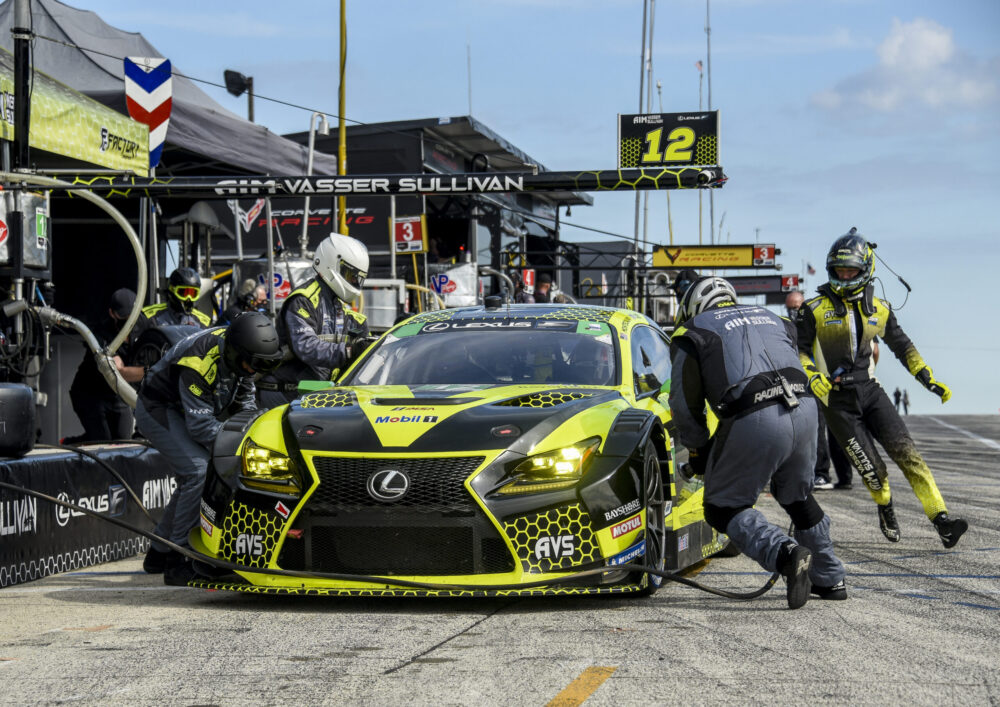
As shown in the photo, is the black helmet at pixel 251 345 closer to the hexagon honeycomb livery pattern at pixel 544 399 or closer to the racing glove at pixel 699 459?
the hexagon honeycomb livery pattern at pixel 544 399

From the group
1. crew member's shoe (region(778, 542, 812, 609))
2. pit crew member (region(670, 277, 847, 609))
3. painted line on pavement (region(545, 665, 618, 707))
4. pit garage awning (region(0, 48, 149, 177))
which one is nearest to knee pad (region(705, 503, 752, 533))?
pit crew member (region(670, 277, 847, 609))

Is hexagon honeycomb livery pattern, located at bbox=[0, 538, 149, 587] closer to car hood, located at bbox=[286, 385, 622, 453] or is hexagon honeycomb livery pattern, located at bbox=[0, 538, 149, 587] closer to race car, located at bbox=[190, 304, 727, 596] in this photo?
race car, located at bbox=[190, 304, 727, 596]

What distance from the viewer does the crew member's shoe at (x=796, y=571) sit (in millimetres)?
5617

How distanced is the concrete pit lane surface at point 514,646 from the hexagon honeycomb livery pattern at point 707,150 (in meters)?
18.4

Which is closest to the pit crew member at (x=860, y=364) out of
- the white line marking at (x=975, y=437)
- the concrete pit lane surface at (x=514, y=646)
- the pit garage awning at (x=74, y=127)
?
the concrete pit lane surface at (x=514, y=646)

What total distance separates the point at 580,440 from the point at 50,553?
3.50 meters

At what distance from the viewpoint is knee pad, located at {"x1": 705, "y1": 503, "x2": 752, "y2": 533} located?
5.98 meters

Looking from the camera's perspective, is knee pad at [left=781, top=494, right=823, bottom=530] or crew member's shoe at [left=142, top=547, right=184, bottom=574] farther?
crew member's shoe at [left=142, top=547, right=184, bottom=574]

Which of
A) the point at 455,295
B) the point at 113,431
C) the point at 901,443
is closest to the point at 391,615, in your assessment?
the point at 901,443

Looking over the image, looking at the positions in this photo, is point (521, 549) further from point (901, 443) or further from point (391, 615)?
point (901, 443)

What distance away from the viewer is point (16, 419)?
7.05 meters

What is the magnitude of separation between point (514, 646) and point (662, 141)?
19768mm

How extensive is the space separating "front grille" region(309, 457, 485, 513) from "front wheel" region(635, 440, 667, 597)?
83 cm

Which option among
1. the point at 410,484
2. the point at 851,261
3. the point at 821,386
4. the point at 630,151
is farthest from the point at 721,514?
the point at 630,151
